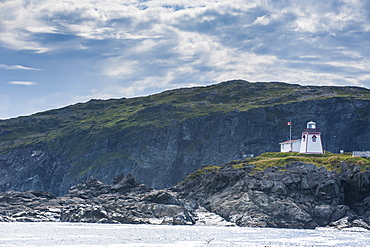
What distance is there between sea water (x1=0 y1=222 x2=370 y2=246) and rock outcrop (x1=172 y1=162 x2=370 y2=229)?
3.99 meters

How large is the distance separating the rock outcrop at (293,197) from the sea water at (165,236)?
399 centimetres

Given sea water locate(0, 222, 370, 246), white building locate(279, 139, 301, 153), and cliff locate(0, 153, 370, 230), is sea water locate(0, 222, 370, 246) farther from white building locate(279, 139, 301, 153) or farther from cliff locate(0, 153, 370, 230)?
white building locate(279, 139, 301, 153)

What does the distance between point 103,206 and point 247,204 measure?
27.0 meters

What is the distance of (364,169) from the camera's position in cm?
10356

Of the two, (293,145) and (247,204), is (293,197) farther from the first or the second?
(293,145)

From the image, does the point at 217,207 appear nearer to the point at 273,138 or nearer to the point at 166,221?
the point at 166,221

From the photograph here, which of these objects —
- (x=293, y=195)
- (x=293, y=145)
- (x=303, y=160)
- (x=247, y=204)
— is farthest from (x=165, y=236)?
(x=293, y=145)

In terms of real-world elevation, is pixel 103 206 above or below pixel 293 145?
below

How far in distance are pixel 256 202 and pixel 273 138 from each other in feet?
338

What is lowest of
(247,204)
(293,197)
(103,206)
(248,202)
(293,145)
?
(103,206)

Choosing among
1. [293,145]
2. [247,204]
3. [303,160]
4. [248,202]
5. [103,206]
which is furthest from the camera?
[293,145]

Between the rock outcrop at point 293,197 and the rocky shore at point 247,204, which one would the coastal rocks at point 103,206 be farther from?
the rock outcrop at point 293,197

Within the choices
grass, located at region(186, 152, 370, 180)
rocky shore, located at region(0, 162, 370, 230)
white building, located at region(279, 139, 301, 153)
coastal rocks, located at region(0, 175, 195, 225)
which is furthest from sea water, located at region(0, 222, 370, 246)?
white building, located at region(279, 139, 301, 153)

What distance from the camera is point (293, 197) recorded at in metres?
99.7
